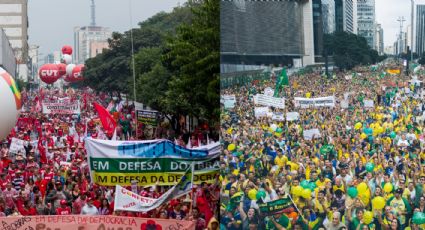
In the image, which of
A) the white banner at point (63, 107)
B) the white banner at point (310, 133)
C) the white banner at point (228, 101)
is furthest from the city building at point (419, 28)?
the white banner at point (63, 107)

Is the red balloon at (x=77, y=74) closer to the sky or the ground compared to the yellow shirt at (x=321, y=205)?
closer to the sky

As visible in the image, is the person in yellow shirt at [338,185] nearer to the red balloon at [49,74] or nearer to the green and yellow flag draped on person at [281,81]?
the green and yellow flag draped on person at [281,81]

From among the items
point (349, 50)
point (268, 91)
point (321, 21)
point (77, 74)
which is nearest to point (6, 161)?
point (268, 91)

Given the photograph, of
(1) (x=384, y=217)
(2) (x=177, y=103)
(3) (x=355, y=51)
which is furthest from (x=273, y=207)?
(2) (x=177, y=103)

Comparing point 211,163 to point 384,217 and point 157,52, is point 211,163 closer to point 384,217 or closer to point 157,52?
point 384,217

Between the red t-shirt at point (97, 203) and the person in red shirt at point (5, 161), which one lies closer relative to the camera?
the red t-shirt at point (97, 203)

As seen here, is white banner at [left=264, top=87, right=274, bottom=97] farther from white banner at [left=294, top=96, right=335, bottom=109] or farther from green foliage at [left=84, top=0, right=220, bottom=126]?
green foliage at [left=84, top=0, right=220, bottom=126]

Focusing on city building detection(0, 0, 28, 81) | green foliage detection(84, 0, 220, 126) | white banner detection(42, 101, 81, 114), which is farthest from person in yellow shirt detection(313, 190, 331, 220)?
city building detection(0, 0, 28, 81)
